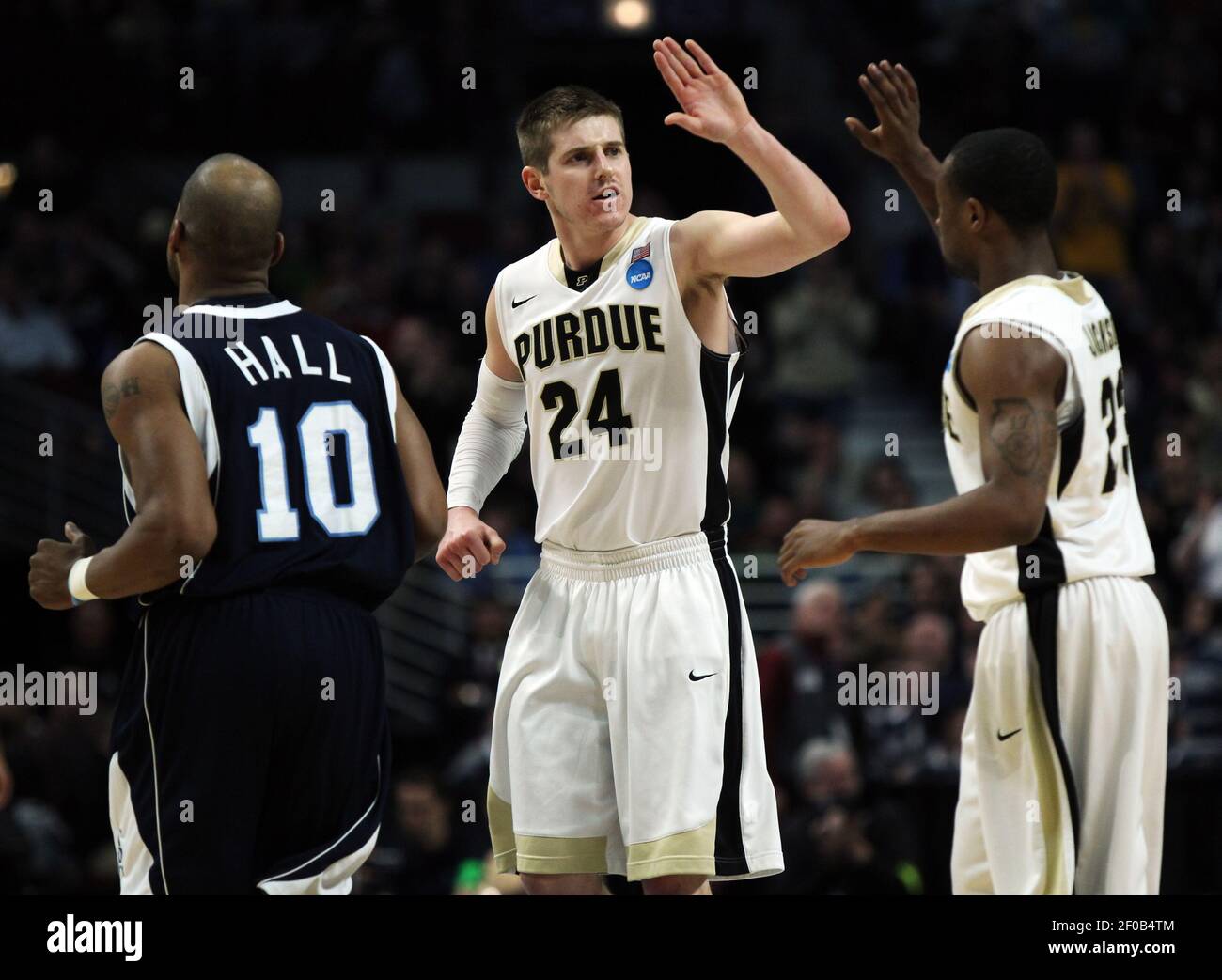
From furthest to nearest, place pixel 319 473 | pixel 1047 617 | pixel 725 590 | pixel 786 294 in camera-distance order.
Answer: pixel 786 294 → pixel 725 590 → pixel 1047 617 → pixel 319 473

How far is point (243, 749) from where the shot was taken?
4293 mm

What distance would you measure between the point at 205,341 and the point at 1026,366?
7.08ft

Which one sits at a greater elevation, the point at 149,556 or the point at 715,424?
the point at 715,424

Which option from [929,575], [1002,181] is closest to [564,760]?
[1002,181]

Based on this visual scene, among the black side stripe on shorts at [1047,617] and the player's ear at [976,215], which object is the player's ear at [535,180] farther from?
the black side stripe on shorts at [1047,617]

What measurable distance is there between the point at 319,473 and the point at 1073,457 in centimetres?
205

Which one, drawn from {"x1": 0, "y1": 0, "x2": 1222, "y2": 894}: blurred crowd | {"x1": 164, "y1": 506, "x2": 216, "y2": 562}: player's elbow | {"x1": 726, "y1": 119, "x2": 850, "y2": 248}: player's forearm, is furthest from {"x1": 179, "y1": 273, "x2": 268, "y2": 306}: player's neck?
{"x1": 0, "y1": 0, "x2": 1222, "y2": 894}: blurred crowd

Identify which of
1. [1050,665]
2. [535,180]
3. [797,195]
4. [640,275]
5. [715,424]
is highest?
[535,180]

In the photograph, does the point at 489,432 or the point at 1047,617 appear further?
the point at 489,432

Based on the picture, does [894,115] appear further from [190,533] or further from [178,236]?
[190,533]

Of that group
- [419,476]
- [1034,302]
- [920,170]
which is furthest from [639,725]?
[920,170]

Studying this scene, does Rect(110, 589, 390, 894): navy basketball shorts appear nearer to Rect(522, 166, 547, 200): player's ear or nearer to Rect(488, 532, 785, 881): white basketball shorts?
Rect(488, 532, 785, 881): white basketball shorts
